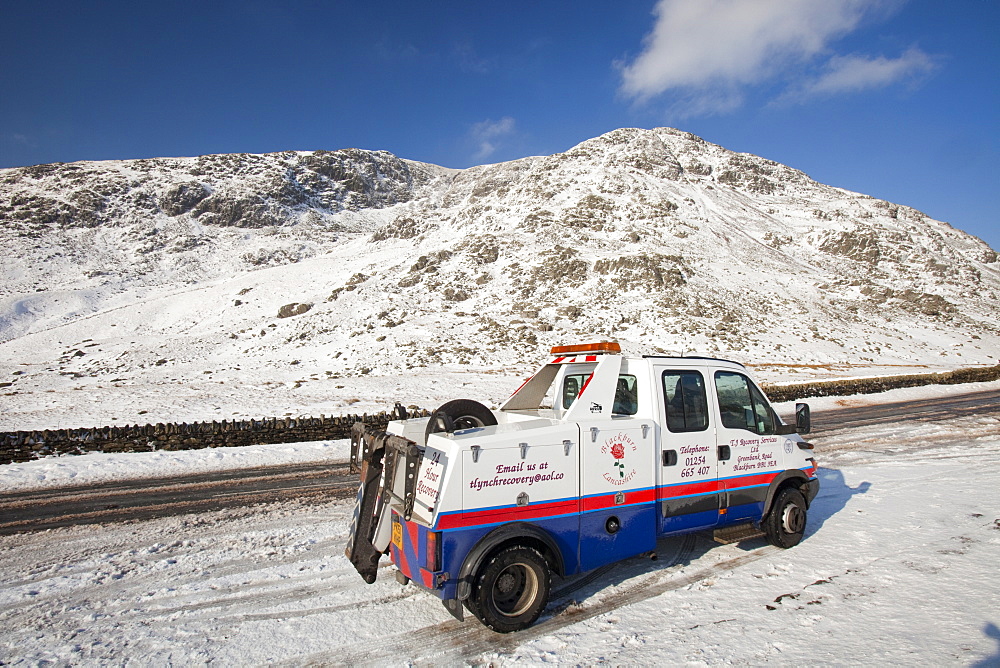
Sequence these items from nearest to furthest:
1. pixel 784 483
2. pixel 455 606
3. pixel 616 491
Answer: pixel 455 606, pixel 616 491, pixel 784 483

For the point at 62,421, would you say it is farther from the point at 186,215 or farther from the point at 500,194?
the point at 186,215

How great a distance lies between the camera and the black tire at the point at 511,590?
4.64 metres

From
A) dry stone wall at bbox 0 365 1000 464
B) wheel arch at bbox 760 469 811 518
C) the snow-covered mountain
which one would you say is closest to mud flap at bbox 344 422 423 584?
wheel arch at bbox 760 469 811 518

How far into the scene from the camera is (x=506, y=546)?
15.7 feet

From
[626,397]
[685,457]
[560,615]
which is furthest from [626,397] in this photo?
[560,615]

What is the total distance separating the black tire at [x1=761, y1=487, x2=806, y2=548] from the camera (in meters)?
6.69

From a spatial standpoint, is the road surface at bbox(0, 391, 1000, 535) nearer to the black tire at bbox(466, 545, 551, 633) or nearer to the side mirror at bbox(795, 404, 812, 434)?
the black tire at bbox(466, 545, 551, 633)

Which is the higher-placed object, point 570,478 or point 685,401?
point 685,401

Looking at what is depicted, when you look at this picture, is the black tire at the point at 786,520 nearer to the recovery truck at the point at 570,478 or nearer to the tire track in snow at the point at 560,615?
the recovery truck at the point at 570,478

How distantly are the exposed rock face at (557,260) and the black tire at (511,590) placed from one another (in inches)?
1139

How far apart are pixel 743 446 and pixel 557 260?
47.8m

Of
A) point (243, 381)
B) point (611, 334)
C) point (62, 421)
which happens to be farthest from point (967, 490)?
point (611, 334)

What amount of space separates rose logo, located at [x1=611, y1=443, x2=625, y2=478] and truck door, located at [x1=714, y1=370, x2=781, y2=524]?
1596 mm

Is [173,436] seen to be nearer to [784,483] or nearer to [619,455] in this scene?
[619,455]
